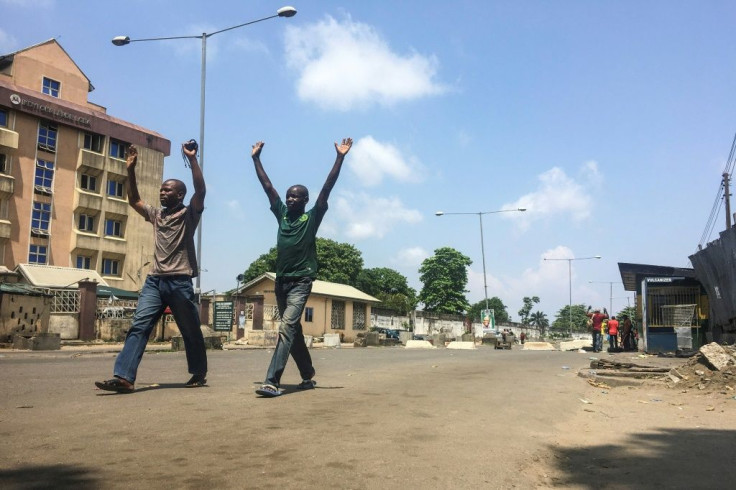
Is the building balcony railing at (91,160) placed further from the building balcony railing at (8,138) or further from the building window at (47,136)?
the building balcony railing at (8,138)

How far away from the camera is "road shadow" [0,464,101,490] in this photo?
2293mm

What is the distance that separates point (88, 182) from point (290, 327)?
43.1 meters

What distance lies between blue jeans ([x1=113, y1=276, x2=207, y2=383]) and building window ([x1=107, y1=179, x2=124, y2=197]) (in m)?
42.5

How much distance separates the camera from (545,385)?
7793 millimetres

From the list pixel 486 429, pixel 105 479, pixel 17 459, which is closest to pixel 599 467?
pixel 486 429

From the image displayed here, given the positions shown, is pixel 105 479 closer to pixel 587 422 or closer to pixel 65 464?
pixel 65 464

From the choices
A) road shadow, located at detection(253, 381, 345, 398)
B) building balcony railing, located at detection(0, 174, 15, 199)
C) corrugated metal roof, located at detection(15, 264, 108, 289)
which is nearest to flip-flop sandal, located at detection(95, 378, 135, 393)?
road shadow, located at detection(253, 381, 345, 398)

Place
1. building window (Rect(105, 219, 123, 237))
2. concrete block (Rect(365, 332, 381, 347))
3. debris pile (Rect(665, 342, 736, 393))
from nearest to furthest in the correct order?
1. debris pile (Rect(665, 342, 736, 393))
2. concrete block (Rect(365, 332, 381, 347))
3. building window (Rect(105, 219, 123, 237))

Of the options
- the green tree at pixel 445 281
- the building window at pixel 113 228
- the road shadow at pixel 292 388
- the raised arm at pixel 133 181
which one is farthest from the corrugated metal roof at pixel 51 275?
the green tree at pixel 445 281

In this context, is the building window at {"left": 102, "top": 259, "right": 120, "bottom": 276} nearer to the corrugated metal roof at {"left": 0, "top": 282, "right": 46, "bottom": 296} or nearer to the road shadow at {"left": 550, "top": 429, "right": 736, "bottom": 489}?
the corrugated metal roof at {"left": 0, "top": 282, "right": 46, "bottom": 296}

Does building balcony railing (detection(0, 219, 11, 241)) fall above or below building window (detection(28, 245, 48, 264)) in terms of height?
above

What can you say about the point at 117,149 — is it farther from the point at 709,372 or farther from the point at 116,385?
the point at 709,372

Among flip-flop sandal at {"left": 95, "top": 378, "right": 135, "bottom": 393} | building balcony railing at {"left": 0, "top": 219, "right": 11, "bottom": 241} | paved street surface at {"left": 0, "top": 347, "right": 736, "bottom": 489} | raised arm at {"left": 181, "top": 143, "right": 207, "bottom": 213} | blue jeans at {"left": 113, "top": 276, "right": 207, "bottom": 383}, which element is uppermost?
building balcony railing at {"left": 0, "top": 219, "right": 11, "bottom": 241}

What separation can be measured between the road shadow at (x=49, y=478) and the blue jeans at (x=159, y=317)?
241cm
